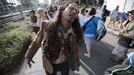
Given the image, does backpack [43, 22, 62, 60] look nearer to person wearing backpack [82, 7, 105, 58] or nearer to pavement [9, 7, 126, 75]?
pavement [9, 7, 126, 75]

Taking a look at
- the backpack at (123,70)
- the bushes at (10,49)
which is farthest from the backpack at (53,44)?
the bushes at (10,49)

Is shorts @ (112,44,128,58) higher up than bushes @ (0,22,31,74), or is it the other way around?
bushes @ (0,22,31,74)

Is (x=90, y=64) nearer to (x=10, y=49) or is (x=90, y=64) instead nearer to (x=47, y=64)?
(x=10, y=49)

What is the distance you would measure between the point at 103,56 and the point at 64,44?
4.79 meters

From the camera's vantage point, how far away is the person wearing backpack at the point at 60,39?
9.48ft

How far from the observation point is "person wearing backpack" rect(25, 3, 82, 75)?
Answer: 9.48 ft

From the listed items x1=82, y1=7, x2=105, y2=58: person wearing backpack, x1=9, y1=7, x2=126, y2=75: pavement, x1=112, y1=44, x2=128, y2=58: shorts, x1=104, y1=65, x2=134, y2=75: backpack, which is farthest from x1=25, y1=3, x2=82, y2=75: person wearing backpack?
x1=112, y1=44, x2=128, y2=58: shorts

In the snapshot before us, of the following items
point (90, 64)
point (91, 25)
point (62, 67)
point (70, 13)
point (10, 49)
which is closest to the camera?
point (70, 13)

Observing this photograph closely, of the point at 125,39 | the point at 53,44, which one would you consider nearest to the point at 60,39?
the point at 53,44

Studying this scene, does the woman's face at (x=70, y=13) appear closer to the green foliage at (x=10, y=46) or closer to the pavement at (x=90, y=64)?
the pavement at (x=90, y=64)

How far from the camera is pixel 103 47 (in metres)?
8.96

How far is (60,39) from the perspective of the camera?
2.95m

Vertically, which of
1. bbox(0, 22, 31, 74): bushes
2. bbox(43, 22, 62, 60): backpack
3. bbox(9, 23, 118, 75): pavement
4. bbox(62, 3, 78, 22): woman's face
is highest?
bbox(62, 3, 78, 22): woman's face

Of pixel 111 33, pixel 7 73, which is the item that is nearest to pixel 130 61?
pixel 7 73
